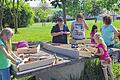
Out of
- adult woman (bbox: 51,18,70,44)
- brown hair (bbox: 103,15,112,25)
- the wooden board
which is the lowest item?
the wooden board

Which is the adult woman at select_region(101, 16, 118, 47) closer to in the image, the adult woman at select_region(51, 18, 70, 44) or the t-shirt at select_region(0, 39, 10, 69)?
the adult woman at select_region(51, 18, 70, 44)

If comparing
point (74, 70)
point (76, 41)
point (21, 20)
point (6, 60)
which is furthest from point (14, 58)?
point (21, 20)

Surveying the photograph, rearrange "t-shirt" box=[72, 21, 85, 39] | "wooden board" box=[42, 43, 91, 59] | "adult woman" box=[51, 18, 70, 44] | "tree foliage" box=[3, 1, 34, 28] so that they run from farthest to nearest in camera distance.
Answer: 1. "tree foliage" box=[3, 1, 34, 28]
2. "t-shirt" box=[72, 21, 85, 39]
3. "adult woman" box=[51, 18, 70, 44]
4. "wooden board" box=[42, 43, 91, 59]

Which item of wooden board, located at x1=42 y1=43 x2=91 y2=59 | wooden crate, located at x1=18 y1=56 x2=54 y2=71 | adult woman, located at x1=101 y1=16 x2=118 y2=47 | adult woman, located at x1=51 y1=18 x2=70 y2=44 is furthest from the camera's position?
adult woman, located at x1=51 y1=18 x2=70 y2=44

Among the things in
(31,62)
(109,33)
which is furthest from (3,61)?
(109,33)

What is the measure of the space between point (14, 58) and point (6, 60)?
210 millimetres

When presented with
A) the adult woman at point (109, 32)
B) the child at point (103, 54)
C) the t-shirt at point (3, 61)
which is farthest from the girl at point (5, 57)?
the adult woman at point (109, 32)

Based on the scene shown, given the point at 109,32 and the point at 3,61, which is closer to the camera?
the point at 3,61

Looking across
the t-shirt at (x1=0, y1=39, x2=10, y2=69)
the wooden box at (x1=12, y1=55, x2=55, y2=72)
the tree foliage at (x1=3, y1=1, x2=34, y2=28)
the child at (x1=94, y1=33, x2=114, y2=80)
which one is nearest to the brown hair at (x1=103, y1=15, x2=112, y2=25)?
the child at (x1=94, y1=33, x2=114, y2=80)

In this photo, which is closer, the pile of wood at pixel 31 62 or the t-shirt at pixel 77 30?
the pile of wood at pixel 31 62

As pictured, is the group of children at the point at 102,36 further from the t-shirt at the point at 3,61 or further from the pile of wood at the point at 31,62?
the t-shirt at the point at 3,61

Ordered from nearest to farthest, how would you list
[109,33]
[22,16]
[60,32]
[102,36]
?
1. [109,33]
2. [102,36]
3. [60,32]
4. [22,16]

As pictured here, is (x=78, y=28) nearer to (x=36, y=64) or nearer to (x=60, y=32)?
(x=60, y=32)

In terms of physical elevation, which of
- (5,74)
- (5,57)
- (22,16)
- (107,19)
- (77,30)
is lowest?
(22,16)
